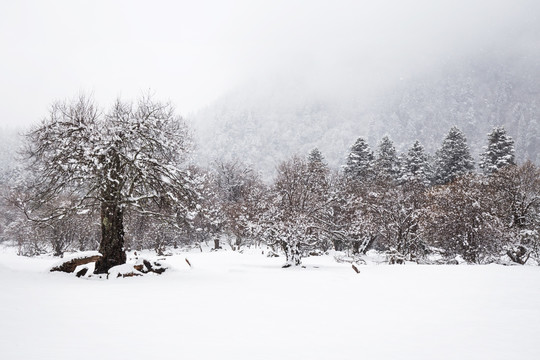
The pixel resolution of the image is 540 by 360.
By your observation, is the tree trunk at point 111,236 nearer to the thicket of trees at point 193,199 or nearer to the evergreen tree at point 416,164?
the thicket of trees at point 193,199

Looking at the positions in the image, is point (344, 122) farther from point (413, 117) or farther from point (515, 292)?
point (515, 292)

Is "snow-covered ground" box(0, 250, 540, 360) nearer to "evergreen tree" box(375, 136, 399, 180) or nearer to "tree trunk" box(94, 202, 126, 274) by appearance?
"tree trunk" box(94, 202, 126, 274)

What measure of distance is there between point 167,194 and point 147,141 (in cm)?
288

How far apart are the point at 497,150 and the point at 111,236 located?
44.7 metres

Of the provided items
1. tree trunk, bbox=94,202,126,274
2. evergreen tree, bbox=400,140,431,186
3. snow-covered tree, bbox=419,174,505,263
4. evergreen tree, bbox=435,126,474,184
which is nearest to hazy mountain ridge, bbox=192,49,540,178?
evergreen tree, bbox=400,140,431,186

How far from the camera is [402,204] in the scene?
24781mm

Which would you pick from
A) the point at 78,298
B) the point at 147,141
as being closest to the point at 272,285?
the point at 78,298

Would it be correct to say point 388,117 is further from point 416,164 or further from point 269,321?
point 269,321

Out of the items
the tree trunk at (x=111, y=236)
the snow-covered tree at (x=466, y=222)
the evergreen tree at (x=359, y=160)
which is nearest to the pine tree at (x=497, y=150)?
the evergreen tree at (x=359, y=160)

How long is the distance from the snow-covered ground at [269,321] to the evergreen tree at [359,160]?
3453cm

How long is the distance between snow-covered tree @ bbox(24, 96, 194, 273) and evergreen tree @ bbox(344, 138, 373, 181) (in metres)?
34.2

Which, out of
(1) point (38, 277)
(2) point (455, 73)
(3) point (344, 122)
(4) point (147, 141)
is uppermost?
(2) point (455, 73)

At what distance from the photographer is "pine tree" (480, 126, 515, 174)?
123 ft

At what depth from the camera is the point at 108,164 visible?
14.5 meters
